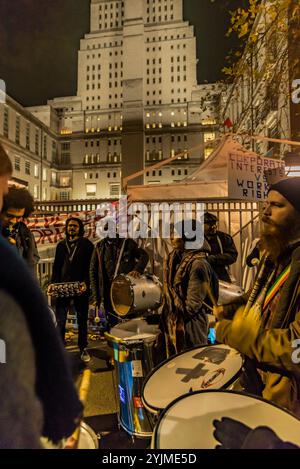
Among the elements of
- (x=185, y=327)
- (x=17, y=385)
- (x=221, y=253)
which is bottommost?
(x=185, y=327)

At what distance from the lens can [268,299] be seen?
2.05m

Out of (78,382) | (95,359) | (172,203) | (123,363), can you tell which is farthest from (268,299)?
(172,203)

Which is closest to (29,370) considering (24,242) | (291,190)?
(291,190)

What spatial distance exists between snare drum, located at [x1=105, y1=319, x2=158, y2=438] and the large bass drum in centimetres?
92

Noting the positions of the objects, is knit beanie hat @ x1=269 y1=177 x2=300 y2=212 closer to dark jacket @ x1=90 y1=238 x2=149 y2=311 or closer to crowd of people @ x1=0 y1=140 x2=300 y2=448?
crowd of people @ x1=0 y1=140 x2=300 y2=448

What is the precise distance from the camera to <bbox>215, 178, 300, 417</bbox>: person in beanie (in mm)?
1674

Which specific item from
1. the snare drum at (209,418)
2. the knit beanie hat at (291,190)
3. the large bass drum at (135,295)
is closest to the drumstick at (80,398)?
the snare drum at (209,418)

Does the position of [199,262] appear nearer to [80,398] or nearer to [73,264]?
[80,398]

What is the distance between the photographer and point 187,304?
348 centimetres

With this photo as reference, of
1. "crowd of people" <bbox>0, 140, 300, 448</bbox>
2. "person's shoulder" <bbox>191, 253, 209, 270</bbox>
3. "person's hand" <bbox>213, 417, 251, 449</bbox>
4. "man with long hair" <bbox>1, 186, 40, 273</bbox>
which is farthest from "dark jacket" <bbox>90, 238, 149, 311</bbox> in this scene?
"person's hand" <bbox>213, 417, 251, 449</bbox>

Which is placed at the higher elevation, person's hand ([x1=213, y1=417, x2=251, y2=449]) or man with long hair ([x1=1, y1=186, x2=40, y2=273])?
man with long hair ([x1=1, y1=186, x2=40, y2=273])

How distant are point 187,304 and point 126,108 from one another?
254ft

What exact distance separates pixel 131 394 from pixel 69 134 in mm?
83064
